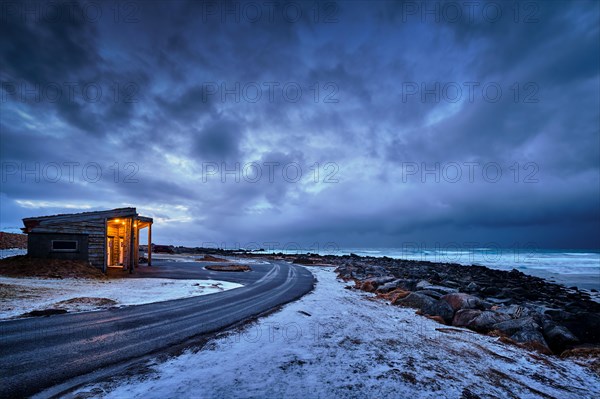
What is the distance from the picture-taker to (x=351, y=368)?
506 centimetres

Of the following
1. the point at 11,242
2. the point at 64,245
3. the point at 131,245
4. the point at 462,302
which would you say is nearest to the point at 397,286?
the point at 462,302

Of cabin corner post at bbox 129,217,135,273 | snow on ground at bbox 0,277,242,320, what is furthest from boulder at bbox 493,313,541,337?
cabin corner post at bbox 129,217,135,273

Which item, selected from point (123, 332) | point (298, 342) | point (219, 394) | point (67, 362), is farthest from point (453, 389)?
point (123, 332)

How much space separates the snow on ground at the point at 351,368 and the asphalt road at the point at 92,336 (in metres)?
0.99

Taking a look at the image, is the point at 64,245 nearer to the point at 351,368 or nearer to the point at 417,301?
the point at 351,368

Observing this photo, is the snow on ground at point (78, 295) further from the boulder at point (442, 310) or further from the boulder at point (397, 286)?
the boulder at point (442, 310)

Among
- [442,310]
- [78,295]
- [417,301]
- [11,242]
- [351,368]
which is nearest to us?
[351,368]

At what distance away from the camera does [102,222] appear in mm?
19688

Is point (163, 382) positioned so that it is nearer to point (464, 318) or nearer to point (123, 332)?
point (123, 332)

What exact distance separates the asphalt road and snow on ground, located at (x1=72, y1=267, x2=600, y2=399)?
3.23ft

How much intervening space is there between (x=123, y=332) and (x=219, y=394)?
171 inches

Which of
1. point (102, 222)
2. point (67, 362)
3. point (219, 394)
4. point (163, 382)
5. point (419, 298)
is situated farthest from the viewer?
point (102, 222)

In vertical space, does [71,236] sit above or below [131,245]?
above

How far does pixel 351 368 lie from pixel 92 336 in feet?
19.7
